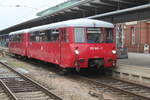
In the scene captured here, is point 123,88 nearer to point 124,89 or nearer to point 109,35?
point 124,89

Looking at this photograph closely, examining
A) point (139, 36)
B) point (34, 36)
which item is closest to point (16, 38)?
point (34, 36)

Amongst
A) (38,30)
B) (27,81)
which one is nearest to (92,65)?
(27,81)

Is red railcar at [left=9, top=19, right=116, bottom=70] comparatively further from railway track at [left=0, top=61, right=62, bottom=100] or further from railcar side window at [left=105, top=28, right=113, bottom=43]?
railway track at [left=0, top=61, right=62, bottom=100]

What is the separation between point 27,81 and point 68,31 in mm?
2876

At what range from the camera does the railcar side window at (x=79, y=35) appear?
14.0 m

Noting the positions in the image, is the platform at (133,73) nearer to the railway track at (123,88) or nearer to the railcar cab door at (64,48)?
the railway track at (123,88)

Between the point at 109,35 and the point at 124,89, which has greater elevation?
the point at 109,35

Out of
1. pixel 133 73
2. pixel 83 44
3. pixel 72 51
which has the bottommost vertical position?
pixel 133 73

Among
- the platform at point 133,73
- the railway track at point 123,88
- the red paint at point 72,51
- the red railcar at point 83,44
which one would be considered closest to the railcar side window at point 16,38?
the red paint at point 72,51

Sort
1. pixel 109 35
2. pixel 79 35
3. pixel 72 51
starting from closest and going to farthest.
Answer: pixel 72 51 < pixel 79 35 < pixel 109 35

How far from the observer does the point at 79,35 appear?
14.1 metres

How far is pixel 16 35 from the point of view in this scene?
2802cm

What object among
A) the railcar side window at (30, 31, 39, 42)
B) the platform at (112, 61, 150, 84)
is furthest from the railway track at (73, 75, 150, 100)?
the railcar side window at (30, 31, 39, 42)

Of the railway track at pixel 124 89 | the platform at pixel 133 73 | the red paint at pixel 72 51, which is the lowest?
the railway track at pixel 124 89
